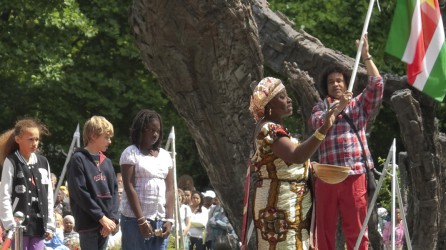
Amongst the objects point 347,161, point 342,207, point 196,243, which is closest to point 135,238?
point 342,207

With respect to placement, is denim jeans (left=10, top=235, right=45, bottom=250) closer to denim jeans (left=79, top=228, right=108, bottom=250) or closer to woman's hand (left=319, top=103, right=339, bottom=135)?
denim jeans (left=79, top=228, right=108, bottom=250)

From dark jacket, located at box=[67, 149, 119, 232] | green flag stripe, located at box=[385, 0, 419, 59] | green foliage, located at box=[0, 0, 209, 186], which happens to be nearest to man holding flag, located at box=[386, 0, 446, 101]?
green flag stripe, located at box=[385, 0, 419, 59]

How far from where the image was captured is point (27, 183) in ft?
32.8

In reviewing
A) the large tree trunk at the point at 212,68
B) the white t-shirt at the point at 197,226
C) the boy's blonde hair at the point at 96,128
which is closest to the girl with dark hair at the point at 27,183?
the boy's blonde hair at the point at 96,128

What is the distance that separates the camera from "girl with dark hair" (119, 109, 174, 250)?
10016mm

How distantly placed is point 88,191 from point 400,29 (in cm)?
270

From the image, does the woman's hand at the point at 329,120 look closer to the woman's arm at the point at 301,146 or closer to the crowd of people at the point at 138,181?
the woman's arm at the point at 301,146

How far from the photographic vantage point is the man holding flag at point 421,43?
976 cm

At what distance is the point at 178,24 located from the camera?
1017cm

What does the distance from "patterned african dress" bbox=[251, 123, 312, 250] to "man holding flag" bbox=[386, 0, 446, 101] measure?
2043 millimetres

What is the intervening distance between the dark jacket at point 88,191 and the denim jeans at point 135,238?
0.48 feet

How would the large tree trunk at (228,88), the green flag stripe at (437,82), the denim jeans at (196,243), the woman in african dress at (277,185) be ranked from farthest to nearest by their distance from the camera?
the denim jeans at (196,243), the large tree trunk at (228,88), the green flag stripe at (437,82), the woman in african dress at (277,185)

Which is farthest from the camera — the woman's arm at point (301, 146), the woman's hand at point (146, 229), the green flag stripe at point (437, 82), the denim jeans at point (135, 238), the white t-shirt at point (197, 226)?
the white t-shirt at point (197, 226)

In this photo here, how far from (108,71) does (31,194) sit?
65.3 ft
